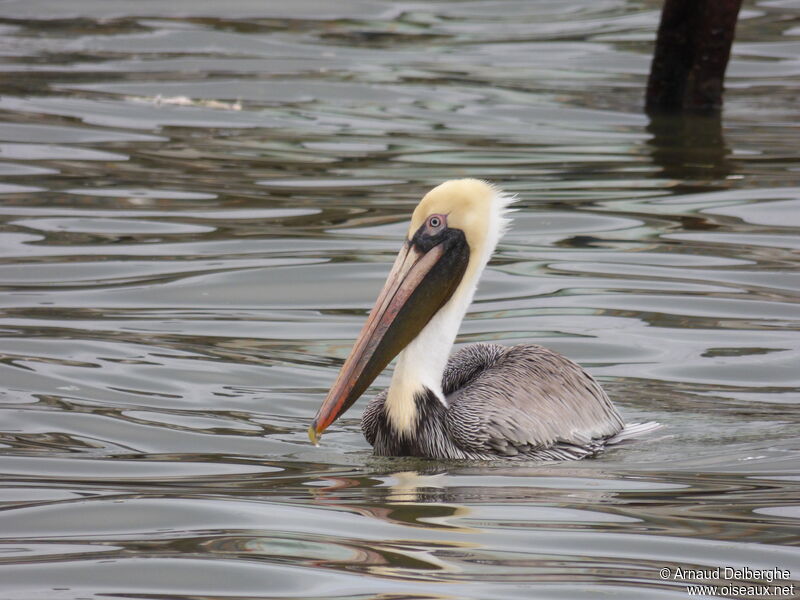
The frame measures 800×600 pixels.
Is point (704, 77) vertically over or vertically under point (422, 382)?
over

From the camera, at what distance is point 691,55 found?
10719 mm

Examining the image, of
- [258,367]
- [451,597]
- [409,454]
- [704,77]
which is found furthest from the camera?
[704,77]

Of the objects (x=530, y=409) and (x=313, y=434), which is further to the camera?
(x=530, y=409)

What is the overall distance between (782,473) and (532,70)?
9833 mm

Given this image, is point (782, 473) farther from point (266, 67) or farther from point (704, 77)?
point (266, 67)

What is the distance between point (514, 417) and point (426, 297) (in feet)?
1.88

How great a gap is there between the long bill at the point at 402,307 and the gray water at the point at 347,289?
1.02 feet

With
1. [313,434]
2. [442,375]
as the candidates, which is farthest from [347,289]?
[313,434]

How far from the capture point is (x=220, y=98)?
499 inches

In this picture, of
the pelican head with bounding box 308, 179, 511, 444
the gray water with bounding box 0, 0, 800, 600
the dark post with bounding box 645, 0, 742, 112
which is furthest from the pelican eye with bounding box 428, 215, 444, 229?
the dark post with bounding box 645, 0, 742, 112

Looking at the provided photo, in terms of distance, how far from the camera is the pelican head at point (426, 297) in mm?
5297

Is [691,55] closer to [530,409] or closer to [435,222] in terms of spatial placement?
[435,222]

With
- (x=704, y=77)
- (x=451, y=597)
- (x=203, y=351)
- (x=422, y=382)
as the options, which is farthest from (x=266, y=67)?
(x=451, y=597)

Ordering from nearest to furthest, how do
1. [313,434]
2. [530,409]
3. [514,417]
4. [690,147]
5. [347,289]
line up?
[313,434] < [514,417] < [530,409] < [347,289] < [690,147]
